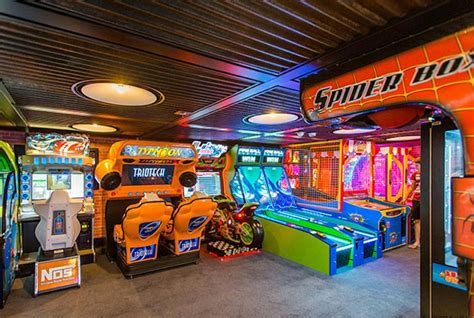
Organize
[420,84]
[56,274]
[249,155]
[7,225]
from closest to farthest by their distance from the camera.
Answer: [420,84] → [7,225] → [56,274] → [249,155]

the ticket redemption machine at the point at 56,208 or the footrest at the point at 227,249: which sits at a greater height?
the ticket redemption machine at the point at 56,208

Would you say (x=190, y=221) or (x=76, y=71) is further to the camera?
(x=190, y=221)

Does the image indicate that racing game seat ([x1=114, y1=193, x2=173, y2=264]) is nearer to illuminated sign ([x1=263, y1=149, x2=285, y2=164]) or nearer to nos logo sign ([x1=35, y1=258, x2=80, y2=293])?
nos logo sign ([x1=35, y1=258, x2=80, y2=293])

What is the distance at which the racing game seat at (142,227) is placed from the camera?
12.0ft

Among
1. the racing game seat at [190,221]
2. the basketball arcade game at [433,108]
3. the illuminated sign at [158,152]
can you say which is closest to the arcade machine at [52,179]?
the illuminated sign at [158,152]

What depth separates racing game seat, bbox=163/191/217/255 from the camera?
412 centimetres

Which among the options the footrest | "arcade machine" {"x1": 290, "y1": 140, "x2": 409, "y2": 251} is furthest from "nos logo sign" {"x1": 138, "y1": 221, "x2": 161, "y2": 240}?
"arcade machine" {"x1": 290, "y1": 140, "x2": 409, "y2": 251}

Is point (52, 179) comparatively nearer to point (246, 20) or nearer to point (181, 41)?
point (181, 41)

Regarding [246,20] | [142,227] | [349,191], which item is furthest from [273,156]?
[246,20]

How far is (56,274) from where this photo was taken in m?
3.55

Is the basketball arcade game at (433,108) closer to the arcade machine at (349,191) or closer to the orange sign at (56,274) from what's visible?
the arcade machine at (349,191)

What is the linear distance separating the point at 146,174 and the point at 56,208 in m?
1.61

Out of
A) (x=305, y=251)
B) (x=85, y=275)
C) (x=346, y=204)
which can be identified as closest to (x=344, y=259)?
(x=305, y=251)

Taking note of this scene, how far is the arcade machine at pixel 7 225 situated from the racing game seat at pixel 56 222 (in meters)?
0.32
